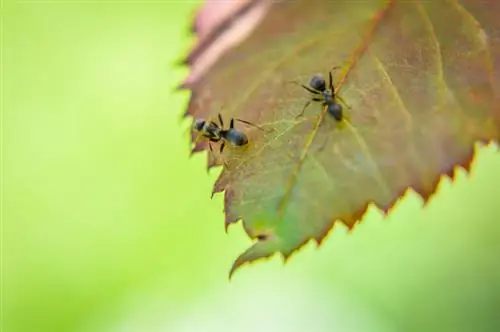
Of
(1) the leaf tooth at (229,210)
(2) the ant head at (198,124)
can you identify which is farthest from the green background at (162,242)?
(1) the leaf tooth at (229,210)

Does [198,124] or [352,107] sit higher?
[198,124]

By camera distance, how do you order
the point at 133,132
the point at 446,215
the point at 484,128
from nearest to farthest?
the point at 484,128, the point at 446,215, the point at 133,132

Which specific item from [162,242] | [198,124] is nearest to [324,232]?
[198,124]

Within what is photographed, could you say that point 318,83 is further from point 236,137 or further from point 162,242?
point 162,242

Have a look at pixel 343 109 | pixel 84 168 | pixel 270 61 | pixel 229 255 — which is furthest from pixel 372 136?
pixel 84 168

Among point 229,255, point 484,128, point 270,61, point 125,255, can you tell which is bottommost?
point 484,128

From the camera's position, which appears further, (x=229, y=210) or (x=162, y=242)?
(x=162, y=242)

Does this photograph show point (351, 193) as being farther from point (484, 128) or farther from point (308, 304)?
point (308, 304)

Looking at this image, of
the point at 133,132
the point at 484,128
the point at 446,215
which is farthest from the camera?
the point at 133,132
